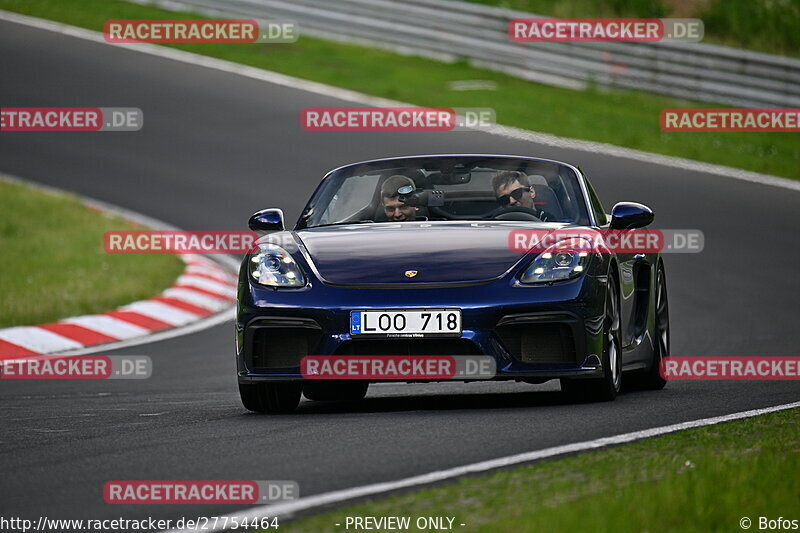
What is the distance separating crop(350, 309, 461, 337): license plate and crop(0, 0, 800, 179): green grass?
14107 mm

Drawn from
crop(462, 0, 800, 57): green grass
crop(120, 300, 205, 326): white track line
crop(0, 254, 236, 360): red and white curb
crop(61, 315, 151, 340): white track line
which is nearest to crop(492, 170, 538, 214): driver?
crop(0, 254, 236, 360): red and white curb

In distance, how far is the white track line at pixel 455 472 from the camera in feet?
16.6

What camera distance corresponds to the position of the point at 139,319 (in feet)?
46.9

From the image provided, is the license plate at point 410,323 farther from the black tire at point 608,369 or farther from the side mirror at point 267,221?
the side mirror at point 267,221

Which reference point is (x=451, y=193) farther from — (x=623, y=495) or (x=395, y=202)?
(x=623, y=495)

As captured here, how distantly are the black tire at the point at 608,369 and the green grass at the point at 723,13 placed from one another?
19.8m

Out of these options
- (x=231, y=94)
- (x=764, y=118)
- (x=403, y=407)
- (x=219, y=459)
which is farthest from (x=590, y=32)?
(x=219, y=459)

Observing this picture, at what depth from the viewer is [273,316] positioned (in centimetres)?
788

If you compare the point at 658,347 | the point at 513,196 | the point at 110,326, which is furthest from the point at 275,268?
the point at 110,326

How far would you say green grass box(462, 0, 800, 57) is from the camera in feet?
91.4

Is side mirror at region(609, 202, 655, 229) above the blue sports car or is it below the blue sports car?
above

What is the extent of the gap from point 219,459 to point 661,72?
19509mm

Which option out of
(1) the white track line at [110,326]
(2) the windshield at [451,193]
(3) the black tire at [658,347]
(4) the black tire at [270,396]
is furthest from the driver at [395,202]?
(1) the white track line at [110,326]

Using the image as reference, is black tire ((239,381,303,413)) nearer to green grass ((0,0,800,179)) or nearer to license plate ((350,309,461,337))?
license plate ((350,309,461,337))
